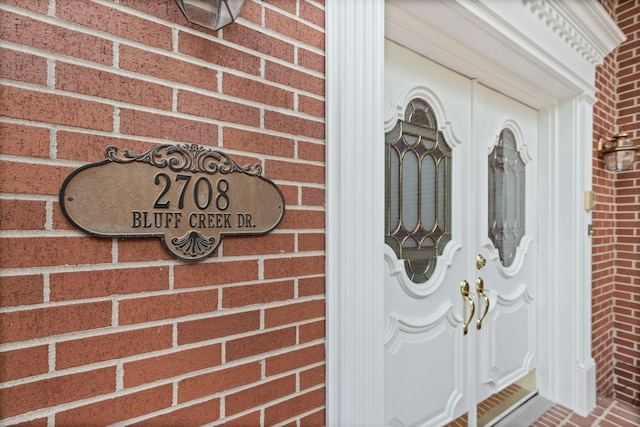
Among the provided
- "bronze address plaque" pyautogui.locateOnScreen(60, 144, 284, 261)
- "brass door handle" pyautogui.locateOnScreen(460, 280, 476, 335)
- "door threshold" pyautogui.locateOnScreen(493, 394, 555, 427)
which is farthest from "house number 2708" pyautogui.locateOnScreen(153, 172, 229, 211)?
"door threshold" pyautogui.locateOnScreen(493, 394, 555, 427)

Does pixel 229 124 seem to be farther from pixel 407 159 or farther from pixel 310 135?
pixel 407 159

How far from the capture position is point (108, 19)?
0.75 meters

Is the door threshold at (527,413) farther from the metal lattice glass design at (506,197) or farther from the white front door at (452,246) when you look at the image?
the metal lattice glass design at (506,197)

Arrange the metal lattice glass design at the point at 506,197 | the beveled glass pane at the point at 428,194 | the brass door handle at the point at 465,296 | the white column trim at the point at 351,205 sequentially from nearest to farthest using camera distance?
1. the white column trim at the point at 351,205
2. the beveled glass pane at the point at 428,194
3. the brass door handle at the point at 465,296
4. the metal lattice glass design at the point at 506,197

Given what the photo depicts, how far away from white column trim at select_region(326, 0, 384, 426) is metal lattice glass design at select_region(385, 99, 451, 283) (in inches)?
15.1

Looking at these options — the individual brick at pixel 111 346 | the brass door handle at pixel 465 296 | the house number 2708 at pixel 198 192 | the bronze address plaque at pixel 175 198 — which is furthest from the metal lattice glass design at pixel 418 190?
the individual brick at pixel 111 346

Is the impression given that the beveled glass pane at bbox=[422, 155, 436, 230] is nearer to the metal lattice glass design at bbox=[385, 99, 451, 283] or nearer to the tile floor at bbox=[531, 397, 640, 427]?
the metal lattice glass design at bbox=[385, 99, 451, 283]

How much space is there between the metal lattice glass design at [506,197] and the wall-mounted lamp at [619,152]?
29.0 inches

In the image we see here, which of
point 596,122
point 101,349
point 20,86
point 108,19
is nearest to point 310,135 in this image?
point 108,19

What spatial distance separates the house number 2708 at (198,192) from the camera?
798 mm

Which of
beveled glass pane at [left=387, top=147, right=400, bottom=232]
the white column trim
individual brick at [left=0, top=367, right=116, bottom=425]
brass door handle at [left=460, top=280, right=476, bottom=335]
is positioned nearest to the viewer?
individual brick at [left=0, top=367, right=116, bottom=425]

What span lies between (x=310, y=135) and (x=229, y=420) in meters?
0.90

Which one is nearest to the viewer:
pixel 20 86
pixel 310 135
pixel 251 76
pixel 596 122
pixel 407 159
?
pixel 20 86

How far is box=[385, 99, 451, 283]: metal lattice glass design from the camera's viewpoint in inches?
58.2
